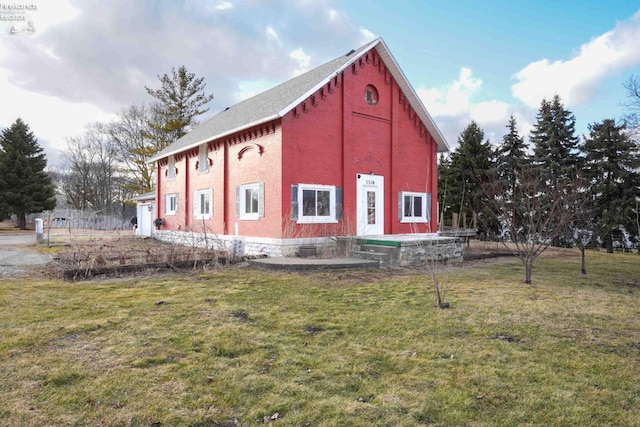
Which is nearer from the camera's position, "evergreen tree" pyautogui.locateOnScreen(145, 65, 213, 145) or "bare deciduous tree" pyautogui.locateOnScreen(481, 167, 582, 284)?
"bare deciduous tree" pyautogui.locateOnScreen(481, 167, 582, 284)

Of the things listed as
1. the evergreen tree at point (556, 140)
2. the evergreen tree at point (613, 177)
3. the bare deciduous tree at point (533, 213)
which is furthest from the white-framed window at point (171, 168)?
the evergreen tree at point (613, 177)

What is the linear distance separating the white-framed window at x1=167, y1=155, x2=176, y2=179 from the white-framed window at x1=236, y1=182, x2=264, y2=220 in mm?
7505

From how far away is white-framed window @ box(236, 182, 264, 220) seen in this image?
13141 millimetres

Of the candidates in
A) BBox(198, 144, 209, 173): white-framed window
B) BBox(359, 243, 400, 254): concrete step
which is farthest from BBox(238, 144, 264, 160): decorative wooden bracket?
BBox(359, 243, 400, 254): concrete step

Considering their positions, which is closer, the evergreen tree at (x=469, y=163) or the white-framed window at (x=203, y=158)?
the white-framed window at (x=203, y=158)

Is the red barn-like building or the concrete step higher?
the red barn-like building

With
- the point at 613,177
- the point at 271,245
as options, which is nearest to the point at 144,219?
the point at 271,245

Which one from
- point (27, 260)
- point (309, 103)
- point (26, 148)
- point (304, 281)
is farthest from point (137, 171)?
point (304, 281)

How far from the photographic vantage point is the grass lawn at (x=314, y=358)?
9.50ft

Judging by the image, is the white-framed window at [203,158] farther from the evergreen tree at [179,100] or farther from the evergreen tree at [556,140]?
the evergreen tree at [556,140]

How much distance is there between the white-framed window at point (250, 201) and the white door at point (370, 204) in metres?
3.49

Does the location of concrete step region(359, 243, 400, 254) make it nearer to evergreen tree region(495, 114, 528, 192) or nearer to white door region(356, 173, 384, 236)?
white door region(356, 173, 384, 236)

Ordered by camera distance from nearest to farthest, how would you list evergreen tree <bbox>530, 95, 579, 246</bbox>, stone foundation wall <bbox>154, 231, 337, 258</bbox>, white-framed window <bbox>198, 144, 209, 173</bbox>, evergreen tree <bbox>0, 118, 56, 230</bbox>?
stone foundation wall <bbox>154, 231, 337, 258</bbox>, white-framed window <bbox>198, 144, 209, 173</bbox>, evergreen tree <bbox>530, 95, 579, 246</bbox>, evergreen tree <bbox>0, 118, 56, 230</bbox>

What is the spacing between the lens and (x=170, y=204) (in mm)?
20875
